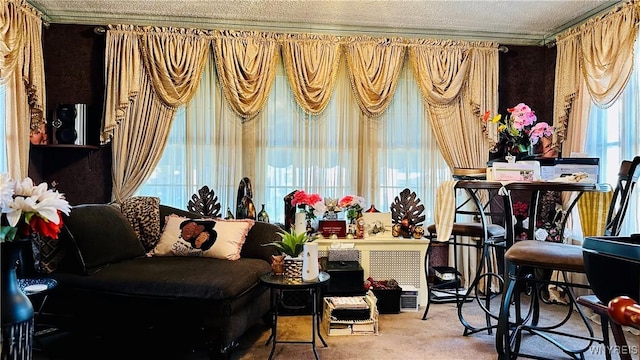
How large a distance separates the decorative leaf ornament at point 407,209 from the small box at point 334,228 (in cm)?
52

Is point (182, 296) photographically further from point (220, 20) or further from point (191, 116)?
point (220, 20)

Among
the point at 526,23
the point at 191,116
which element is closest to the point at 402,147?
the point at 526,23

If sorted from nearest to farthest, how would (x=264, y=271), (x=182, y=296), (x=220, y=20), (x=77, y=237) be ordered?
(x=182, y=296), (x=77, y=237), (x=264, y=271), (x=220, y=20)

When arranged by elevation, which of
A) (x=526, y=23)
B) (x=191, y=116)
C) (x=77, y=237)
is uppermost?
(x=526, y=23)

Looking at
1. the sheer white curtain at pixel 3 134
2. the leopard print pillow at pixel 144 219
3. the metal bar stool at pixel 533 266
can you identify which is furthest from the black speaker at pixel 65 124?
the metal bar stool at pixel 533 266

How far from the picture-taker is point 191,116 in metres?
4.32

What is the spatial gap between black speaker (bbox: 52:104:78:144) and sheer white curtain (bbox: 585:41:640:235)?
15.5 feet

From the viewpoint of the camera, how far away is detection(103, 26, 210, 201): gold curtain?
4.15 meters

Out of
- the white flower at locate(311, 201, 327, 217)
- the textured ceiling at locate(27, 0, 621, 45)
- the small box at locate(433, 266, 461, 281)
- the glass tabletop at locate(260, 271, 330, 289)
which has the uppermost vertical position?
the textured ceiling at locate(27, 0, 621, 45)

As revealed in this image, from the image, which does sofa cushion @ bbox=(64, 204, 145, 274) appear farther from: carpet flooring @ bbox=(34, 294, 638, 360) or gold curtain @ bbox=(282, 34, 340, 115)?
gold curtain @ bbox=(282, 34, 340, 115)

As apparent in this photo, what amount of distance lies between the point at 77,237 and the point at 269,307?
4.48 ft

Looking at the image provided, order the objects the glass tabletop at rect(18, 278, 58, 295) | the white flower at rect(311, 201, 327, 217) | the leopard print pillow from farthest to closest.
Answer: the white flower at rect(311, 201, 327, 217)
the leopard print pillow
the glass tabletop at rect(18, 278, 58, 295)

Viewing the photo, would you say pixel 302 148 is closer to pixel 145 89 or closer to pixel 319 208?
pixel 319 208

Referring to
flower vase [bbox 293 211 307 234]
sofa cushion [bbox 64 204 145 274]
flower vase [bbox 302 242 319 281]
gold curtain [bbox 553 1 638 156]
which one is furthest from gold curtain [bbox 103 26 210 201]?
gold curtain [bbox 553 1 638 156]
